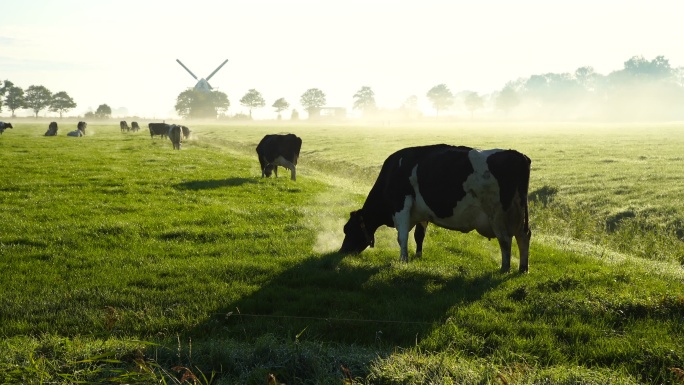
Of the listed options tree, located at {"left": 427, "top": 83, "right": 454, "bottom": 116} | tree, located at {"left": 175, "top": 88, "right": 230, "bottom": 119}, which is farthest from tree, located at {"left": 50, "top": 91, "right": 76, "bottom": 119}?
tree, located at {"left": 427, "top": 83, "right": 454, "bottom": 116}

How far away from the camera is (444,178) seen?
367 inches

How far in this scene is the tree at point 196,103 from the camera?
166500 millimetres

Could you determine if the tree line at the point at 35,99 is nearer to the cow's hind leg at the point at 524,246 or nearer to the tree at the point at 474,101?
the tree at the point at 474,101

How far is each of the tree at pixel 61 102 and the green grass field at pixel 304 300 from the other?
16752 centimetres

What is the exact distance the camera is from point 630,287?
27.8 ft

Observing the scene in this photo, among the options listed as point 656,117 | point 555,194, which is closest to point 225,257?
point 555,194

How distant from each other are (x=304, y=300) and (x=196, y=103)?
168343 millimetres

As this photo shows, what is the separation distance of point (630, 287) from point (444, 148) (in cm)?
380

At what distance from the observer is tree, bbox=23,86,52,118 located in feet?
518

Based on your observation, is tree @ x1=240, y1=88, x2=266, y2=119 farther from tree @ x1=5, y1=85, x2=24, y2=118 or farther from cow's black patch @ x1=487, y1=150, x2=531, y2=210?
cow's black patch @ x1=487, y1=150, x2=531, y2=210

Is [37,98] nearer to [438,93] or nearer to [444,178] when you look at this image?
[438,93]

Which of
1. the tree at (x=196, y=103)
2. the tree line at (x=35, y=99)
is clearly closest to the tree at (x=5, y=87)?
the tree line at (x=35, y=99)

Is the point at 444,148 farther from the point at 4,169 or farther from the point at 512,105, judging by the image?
the point at 512,105

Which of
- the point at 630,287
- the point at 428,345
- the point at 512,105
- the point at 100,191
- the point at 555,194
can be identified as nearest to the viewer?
the point at 428,345
